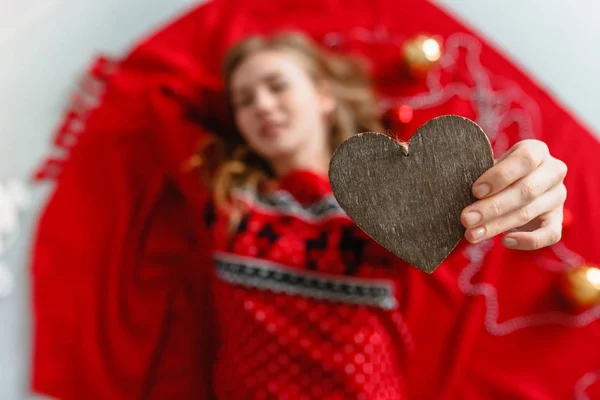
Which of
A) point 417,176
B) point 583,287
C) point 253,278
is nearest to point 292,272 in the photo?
point 253,278

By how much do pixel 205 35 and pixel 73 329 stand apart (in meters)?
0.64

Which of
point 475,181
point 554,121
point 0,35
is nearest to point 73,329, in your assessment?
point 0,35

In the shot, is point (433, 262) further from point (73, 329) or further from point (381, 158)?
point (73, 329)

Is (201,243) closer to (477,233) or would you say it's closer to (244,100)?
(244,100)

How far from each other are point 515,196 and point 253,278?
1.41 feet

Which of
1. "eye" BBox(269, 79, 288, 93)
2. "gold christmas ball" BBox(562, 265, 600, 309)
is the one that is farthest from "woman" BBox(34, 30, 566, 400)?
"gold christmas ball" BBox(562, 265, 600, 309)

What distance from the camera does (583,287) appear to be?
2.73 feet

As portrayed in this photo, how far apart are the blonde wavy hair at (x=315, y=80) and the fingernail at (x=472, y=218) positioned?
1.59 feet

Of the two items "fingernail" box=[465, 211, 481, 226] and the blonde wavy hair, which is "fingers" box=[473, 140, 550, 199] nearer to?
"fingernail" box=[465, 211, 481, 226]

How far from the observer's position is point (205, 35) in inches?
43.4

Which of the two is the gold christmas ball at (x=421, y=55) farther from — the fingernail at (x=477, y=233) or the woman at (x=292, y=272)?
the fingernail at (x=477, y=233)

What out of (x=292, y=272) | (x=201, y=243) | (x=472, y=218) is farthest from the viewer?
(x=201, y=243)

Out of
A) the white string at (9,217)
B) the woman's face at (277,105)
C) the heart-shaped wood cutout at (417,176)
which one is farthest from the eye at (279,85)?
the white string at (9,217)

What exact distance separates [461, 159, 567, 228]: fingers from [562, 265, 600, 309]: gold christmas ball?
413 millimetres
